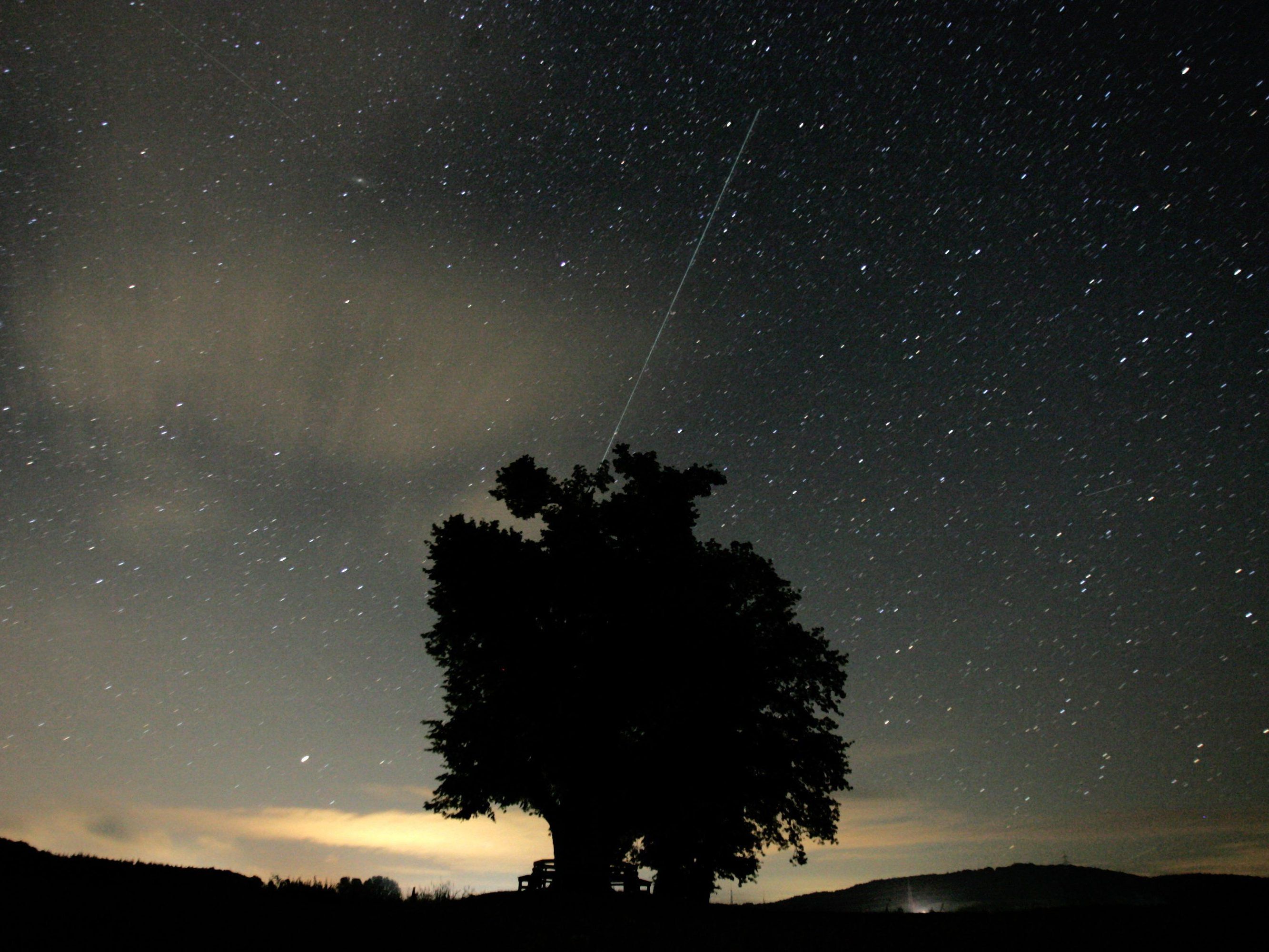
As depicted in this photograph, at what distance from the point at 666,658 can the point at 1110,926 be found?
41.4ft

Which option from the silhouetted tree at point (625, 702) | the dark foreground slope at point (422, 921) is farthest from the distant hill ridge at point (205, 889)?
the silhouetted tree at point (625, 702)

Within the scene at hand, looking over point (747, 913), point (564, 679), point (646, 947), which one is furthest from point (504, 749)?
point (646, 947)

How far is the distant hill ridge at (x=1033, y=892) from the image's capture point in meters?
12.8

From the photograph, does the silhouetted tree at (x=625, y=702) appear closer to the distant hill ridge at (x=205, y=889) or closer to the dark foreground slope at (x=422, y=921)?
the distant hill ridge at (x=205, y=889)

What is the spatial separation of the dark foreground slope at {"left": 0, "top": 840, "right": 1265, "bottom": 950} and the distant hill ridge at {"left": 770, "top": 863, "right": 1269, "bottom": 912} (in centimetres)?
125

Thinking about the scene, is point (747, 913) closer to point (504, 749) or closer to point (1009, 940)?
point (1009, 940)

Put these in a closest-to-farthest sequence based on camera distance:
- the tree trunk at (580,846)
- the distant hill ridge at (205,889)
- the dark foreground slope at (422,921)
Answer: the dark foreground slope at (422,921), the distant hill ridge at (205,889), the tree trunk at (580,846)

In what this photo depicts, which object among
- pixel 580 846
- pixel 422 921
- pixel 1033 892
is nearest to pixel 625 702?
pixel 580 846

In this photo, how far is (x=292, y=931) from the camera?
6.82 meters

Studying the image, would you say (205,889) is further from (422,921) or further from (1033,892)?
(1033,892)

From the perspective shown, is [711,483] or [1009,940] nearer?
[1009,940]

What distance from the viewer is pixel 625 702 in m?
21.2

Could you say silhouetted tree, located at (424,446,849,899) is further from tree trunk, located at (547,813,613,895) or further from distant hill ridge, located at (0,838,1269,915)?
distant hill ridge, located at (0,838,1269,915)

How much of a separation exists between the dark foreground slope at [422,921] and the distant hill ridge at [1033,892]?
4.09 ft
